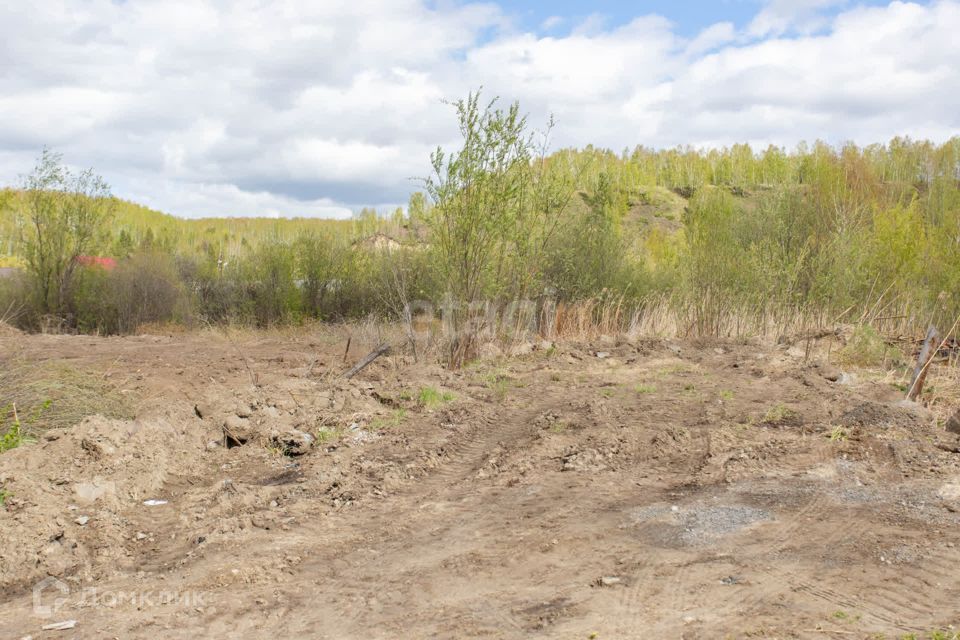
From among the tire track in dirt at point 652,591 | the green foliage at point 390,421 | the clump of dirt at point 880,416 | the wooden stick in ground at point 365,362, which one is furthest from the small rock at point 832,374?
the tire track in dirt at point 652,591

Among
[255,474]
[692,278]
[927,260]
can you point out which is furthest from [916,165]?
[255,474]

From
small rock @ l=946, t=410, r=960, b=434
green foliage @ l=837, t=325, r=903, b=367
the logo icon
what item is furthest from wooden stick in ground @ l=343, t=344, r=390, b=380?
green foliage @ l=837, t=325, r=903, b=367

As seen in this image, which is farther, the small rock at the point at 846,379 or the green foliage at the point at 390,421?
the small rock at the point at 846,379

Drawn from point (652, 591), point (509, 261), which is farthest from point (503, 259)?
point (652, 591)

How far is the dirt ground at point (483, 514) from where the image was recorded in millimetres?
4312

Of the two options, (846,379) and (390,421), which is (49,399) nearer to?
(390,421)

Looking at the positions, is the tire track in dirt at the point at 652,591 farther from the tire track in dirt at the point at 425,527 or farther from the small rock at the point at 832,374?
the small rock at the point at 832,374

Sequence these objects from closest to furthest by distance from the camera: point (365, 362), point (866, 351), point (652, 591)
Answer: point (652, 591), point (365, 362), point (866, 351)

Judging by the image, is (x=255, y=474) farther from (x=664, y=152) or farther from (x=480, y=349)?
(x=664, y=152)

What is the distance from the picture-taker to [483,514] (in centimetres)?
611

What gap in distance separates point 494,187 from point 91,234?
47.5ft

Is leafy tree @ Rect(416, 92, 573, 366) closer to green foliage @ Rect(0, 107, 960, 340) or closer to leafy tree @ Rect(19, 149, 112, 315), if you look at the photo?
green foliage @ Rect(0, 107, 960, 340)

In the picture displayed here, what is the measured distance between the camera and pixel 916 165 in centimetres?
4494

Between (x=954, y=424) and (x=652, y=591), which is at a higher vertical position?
(x=954, y=424)
